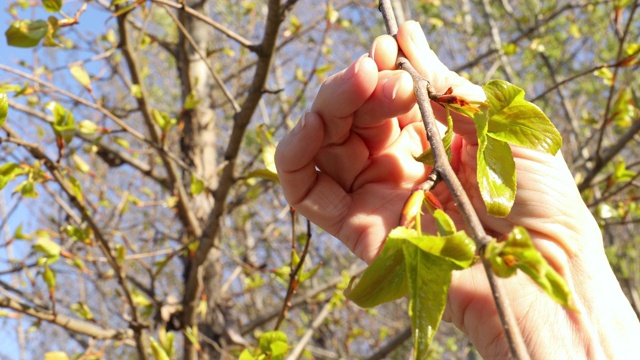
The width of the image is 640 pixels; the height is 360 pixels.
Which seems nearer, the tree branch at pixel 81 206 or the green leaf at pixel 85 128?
the tree branch at pixel 81 206

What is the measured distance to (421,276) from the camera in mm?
490

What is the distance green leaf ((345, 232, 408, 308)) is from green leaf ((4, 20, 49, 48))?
3.74 ft

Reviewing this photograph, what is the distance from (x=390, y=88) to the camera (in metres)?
0.81

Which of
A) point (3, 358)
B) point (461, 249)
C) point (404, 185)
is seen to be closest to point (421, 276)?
point (461, 249)

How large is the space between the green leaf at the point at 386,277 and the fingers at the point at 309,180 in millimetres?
414

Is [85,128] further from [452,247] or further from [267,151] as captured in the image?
[452,247]

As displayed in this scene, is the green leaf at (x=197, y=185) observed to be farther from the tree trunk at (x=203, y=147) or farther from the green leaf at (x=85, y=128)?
the tree trunk at (x=203, y=147)

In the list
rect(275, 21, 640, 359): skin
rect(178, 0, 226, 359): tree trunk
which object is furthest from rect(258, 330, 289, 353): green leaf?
rect(178, 0, 226, 359): tree trunk

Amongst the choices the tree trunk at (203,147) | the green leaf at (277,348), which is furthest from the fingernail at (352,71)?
the tree trunk at (203,147)

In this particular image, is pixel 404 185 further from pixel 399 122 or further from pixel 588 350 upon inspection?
pixel 588 350

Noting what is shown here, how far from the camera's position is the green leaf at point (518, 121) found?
0.61 metres

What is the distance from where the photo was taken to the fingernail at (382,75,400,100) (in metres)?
0.80

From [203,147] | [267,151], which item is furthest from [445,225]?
[203,147]

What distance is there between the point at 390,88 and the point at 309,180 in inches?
12.1
